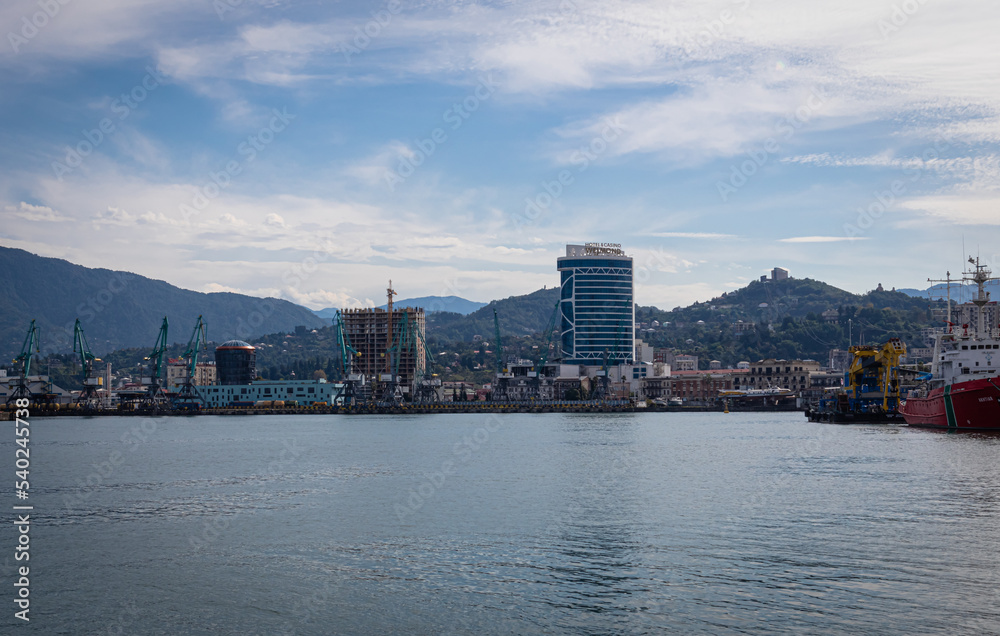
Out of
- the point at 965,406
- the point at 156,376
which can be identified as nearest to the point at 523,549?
the point at 965,406

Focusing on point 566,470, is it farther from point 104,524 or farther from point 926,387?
point 926,387

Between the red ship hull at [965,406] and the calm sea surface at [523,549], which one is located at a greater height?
the red ship hull at [965,406]

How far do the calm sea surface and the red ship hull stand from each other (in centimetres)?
1876

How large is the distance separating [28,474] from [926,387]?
9598 cm

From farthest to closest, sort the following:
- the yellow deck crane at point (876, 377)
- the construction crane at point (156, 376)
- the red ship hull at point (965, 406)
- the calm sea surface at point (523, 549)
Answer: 1. the construction crane at point (156, 376)
2. the yellow deck crane at point (876, 377)
3. the red ship hull at point (965, 406)
4. the calm sea surface at point (523, 549)

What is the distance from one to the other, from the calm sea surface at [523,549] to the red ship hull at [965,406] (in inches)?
738

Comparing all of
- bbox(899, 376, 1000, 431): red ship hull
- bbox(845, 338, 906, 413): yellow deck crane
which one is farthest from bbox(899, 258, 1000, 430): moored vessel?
bbox(845, 338, 906, 413): yellow deck crane

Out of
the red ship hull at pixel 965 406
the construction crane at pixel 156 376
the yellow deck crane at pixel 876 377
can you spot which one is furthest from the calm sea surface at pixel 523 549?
the construction crane at pixel 156 376

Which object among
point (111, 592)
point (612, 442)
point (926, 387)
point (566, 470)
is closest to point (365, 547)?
point (111, 592)

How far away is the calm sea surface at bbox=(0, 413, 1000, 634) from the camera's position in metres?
21.4

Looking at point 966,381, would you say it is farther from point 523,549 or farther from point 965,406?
point 523,549

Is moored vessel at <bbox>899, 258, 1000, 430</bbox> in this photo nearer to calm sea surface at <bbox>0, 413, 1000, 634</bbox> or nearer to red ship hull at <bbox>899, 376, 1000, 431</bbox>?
red ship hull at <bbox>899, 376, 1000, 431</bbox>

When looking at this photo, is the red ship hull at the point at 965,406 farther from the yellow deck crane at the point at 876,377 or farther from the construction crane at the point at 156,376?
the construction crane at the point at 156,376

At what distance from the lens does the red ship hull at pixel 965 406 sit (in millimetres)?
70500
